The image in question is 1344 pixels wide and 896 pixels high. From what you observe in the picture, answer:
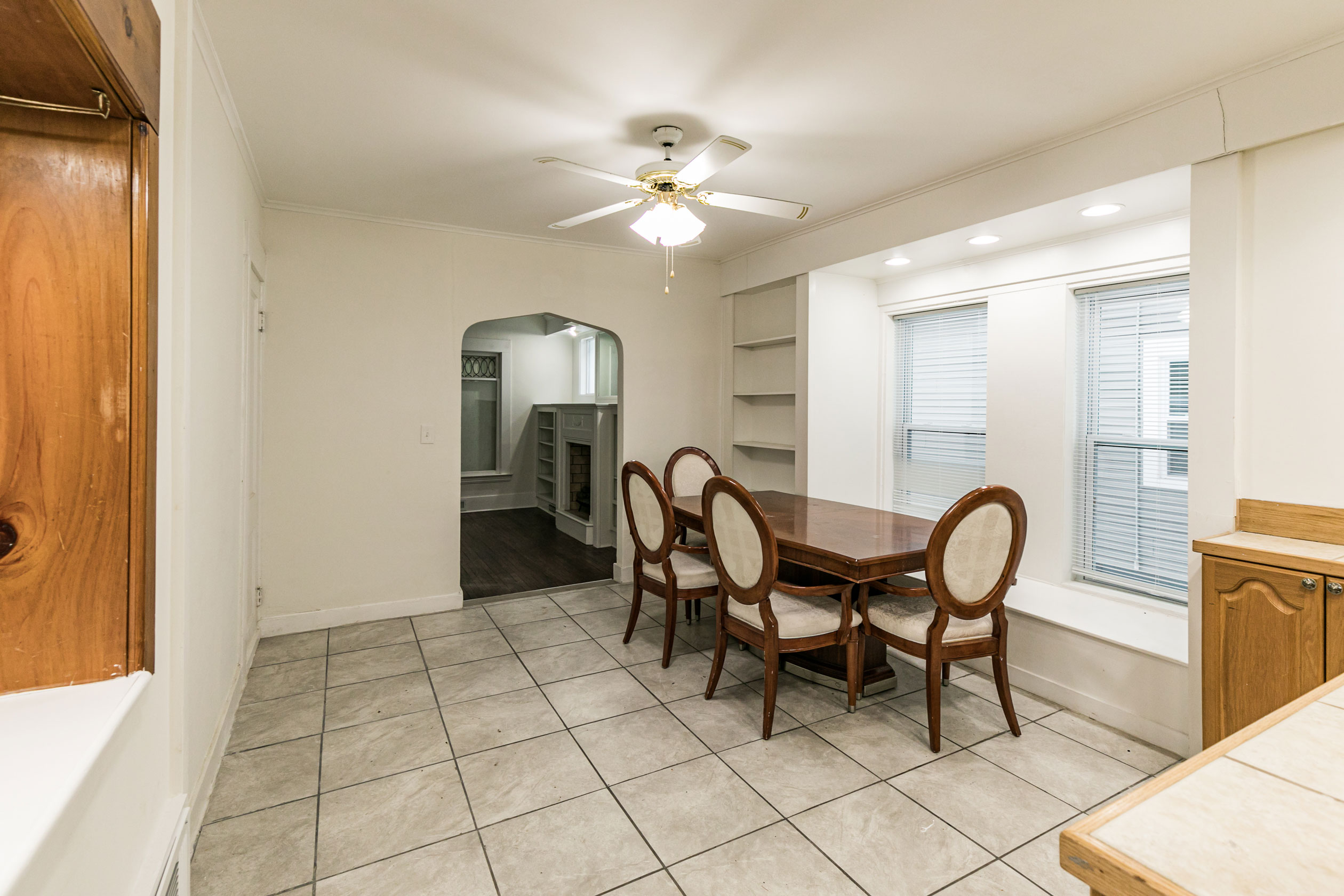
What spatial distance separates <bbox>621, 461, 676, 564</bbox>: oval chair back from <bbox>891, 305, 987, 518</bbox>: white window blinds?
2.03m

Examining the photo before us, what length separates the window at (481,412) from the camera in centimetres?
759

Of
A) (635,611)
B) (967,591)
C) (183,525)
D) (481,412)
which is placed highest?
(481,412)

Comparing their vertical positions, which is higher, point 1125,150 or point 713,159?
point 1125,150

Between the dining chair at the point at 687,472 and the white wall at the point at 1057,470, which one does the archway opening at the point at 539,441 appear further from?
the white wall at the point at 1057,470

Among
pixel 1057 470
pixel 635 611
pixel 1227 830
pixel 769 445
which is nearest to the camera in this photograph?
pixel 1227 830

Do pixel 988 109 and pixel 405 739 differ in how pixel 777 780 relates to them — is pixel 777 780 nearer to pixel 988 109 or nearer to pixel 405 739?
pixel 405 739

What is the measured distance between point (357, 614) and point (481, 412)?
13.9 feet

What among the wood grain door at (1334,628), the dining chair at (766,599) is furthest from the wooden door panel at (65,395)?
the wood grain door at (1334,628)

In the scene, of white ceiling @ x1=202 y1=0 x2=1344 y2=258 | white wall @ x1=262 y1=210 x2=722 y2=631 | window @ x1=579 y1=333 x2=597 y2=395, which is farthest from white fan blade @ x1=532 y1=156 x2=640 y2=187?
window @ x1=579 y1=333 x2=597 y2=395

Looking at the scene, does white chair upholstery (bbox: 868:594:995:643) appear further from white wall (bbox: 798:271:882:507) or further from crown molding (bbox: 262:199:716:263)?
crown molding (bbox: 262:199:716:263)

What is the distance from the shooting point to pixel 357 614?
378 cm

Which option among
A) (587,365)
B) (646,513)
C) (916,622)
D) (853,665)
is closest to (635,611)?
(646,513)

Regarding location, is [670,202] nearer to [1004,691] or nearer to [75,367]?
[75,367]

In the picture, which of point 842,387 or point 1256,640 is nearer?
point 1256,640
